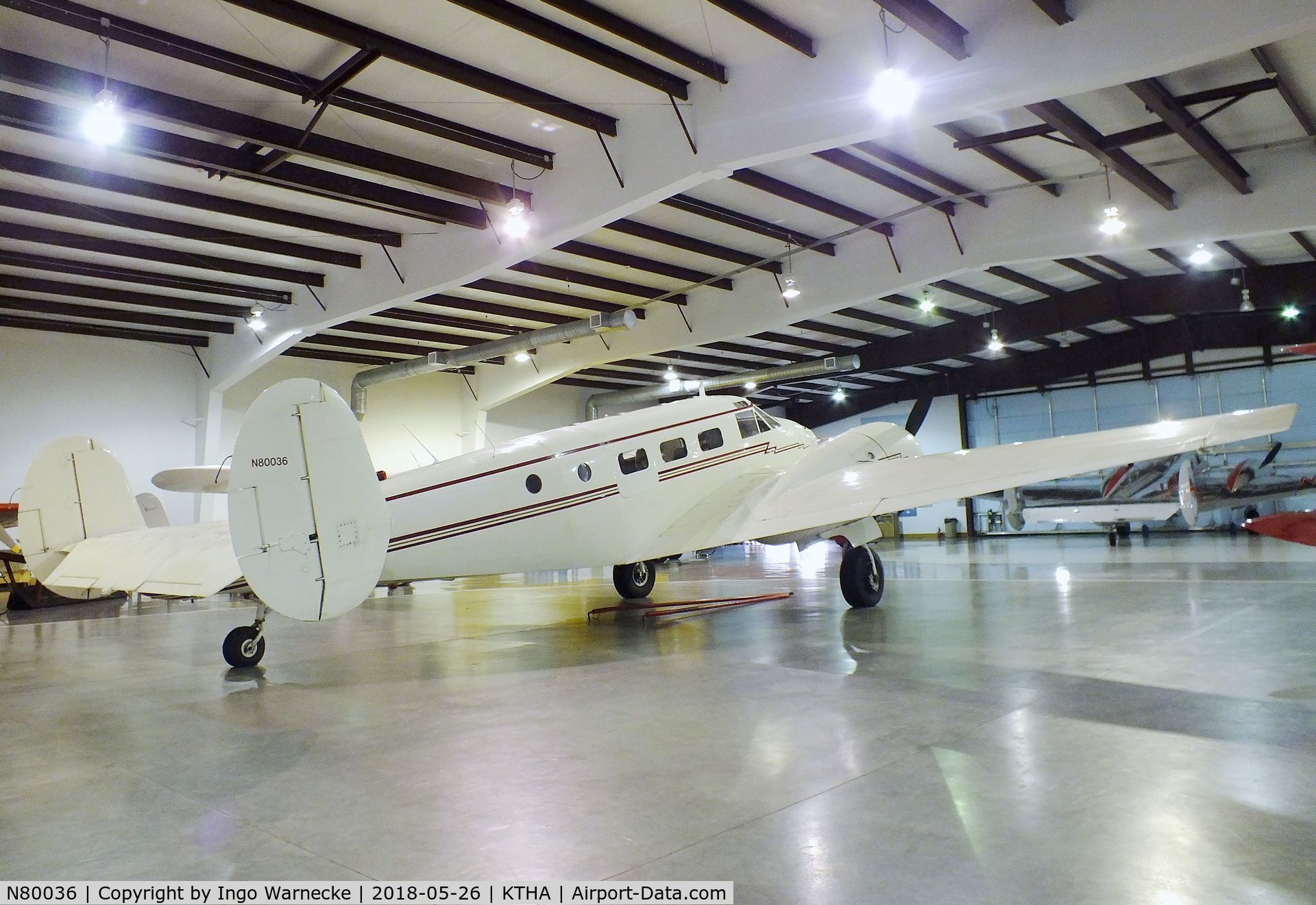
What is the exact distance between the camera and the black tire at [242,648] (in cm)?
861

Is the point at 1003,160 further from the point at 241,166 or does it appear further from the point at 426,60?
the point at 241,166

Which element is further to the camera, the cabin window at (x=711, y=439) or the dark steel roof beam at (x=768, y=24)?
the cabin window at (x=711, y=439)

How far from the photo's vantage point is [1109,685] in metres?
6.08

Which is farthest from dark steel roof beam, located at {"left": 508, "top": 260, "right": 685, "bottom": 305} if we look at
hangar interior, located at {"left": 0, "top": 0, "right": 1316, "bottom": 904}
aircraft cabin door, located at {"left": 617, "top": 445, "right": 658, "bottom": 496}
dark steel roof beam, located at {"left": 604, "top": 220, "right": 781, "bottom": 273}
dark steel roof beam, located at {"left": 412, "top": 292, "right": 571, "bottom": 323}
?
aircraft cabin door, located at {"left": 617, "top": 445, "right": 658, "bottom": 496}

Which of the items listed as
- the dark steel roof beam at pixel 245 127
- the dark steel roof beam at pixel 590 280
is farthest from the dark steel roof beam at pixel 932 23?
the dark steel roof beam at pixel 590 280

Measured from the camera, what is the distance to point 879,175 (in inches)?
530

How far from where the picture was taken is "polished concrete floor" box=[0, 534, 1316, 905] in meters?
3.31

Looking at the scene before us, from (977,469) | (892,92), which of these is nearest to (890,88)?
(892,92)

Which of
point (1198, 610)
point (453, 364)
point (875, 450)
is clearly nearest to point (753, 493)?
point (875, 450)

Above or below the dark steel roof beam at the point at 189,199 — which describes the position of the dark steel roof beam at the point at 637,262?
below

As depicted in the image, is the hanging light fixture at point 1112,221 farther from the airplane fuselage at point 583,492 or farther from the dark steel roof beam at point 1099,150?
the airplane fuselage at point 583,492

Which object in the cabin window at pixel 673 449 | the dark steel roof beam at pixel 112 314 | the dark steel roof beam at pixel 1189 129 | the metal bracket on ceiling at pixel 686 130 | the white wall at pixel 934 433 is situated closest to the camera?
the metal bracket on ceiling at pixel 686 130

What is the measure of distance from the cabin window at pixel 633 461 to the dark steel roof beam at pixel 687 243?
537 cm

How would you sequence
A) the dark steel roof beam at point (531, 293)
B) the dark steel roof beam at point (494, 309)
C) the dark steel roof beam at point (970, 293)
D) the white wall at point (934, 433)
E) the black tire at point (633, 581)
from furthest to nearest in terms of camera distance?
the white wall at point (934, 433) → the dark steel roof beam at point (970, 293) → the dark steel roof beam at point (494, 309) → the dark steel roof beam at point (531, 293) → the black tire at point (633, 581)
